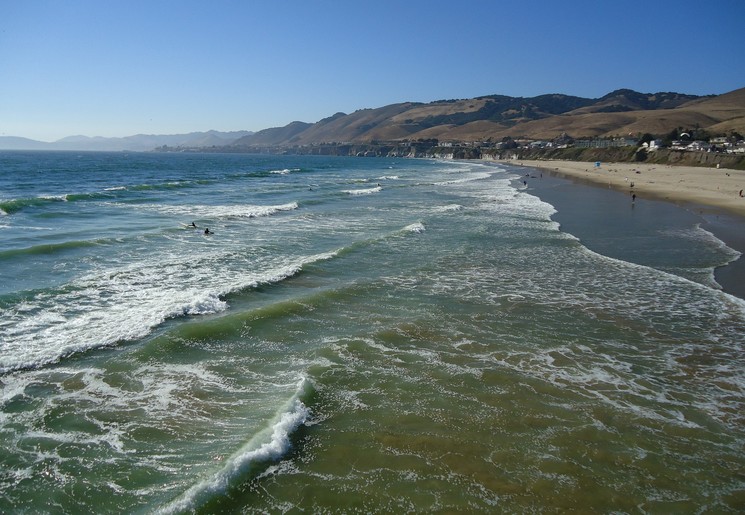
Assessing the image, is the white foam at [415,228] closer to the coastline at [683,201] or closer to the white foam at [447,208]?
the white foam at [447,208]

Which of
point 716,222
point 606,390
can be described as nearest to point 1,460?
point 606,390

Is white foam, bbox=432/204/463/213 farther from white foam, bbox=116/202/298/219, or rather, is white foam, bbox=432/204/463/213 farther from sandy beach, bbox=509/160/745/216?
sandy beach, bbox=509/160/745/216

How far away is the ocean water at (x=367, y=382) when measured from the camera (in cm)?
643

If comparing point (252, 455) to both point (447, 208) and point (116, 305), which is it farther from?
point (447, 208)

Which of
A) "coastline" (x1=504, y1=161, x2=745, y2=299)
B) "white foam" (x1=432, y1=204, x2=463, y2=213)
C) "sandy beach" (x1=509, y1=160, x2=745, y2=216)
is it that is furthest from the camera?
"sandy beach" (x1=509, y1=160, x2=745, y2=216)

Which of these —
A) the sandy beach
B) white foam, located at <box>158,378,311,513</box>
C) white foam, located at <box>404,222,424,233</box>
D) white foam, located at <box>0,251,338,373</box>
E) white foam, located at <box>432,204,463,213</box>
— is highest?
the sandy beach

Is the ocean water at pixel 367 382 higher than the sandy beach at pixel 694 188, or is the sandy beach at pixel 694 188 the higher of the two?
the sandy beach at pixel 694 188

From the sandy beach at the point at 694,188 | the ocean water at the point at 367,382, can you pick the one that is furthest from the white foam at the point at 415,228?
the sandy beach at the point at 694,188

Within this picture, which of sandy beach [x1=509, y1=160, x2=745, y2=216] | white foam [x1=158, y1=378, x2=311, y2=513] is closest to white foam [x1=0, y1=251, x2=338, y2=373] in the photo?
white foam [x1=158, y1=378, x2=311, y2=513]

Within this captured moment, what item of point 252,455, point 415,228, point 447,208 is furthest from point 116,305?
point 447,208

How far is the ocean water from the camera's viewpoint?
643 cm

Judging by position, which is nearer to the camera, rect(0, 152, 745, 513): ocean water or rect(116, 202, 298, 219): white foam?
rect(0, 152, 745, 513): ocean water

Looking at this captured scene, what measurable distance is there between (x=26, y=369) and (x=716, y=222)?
3344 cm

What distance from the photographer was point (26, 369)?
952cm
